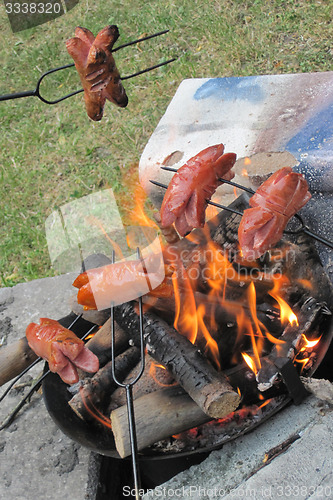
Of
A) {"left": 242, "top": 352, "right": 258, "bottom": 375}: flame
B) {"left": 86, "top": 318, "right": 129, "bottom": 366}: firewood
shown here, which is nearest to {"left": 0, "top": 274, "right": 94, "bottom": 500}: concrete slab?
{"left": 86, "top": 318, "right": 129, "bottom": 366}: firewood

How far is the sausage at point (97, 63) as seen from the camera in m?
2.35

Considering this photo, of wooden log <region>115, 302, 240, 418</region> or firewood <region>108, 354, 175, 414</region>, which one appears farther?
firewood <region>108, 354, 175, 414</region>

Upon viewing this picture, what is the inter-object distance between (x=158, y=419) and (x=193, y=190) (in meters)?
1.00

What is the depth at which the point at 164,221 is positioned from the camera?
2211 mm

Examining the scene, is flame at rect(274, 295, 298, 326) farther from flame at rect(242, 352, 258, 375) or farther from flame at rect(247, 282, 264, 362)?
flame at rect(242, 352, 258, 375)

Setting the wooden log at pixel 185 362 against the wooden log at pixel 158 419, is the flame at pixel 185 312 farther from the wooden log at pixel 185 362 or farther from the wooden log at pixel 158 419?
the wooden log at pixel 158 419

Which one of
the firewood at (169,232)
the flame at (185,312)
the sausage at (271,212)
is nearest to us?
the sausage at (271,212)

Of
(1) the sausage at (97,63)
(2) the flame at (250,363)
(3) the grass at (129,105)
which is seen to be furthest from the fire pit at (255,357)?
(3) the grass at (129,105)

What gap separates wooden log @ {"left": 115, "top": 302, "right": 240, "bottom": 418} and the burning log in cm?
16

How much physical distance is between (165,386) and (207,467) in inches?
17.7

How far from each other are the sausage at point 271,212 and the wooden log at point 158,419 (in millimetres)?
759

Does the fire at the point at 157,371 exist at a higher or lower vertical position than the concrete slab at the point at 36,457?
higher

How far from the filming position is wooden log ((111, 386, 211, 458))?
2230 mm

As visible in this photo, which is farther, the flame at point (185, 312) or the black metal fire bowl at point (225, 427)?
the flame at point (185, 312)
